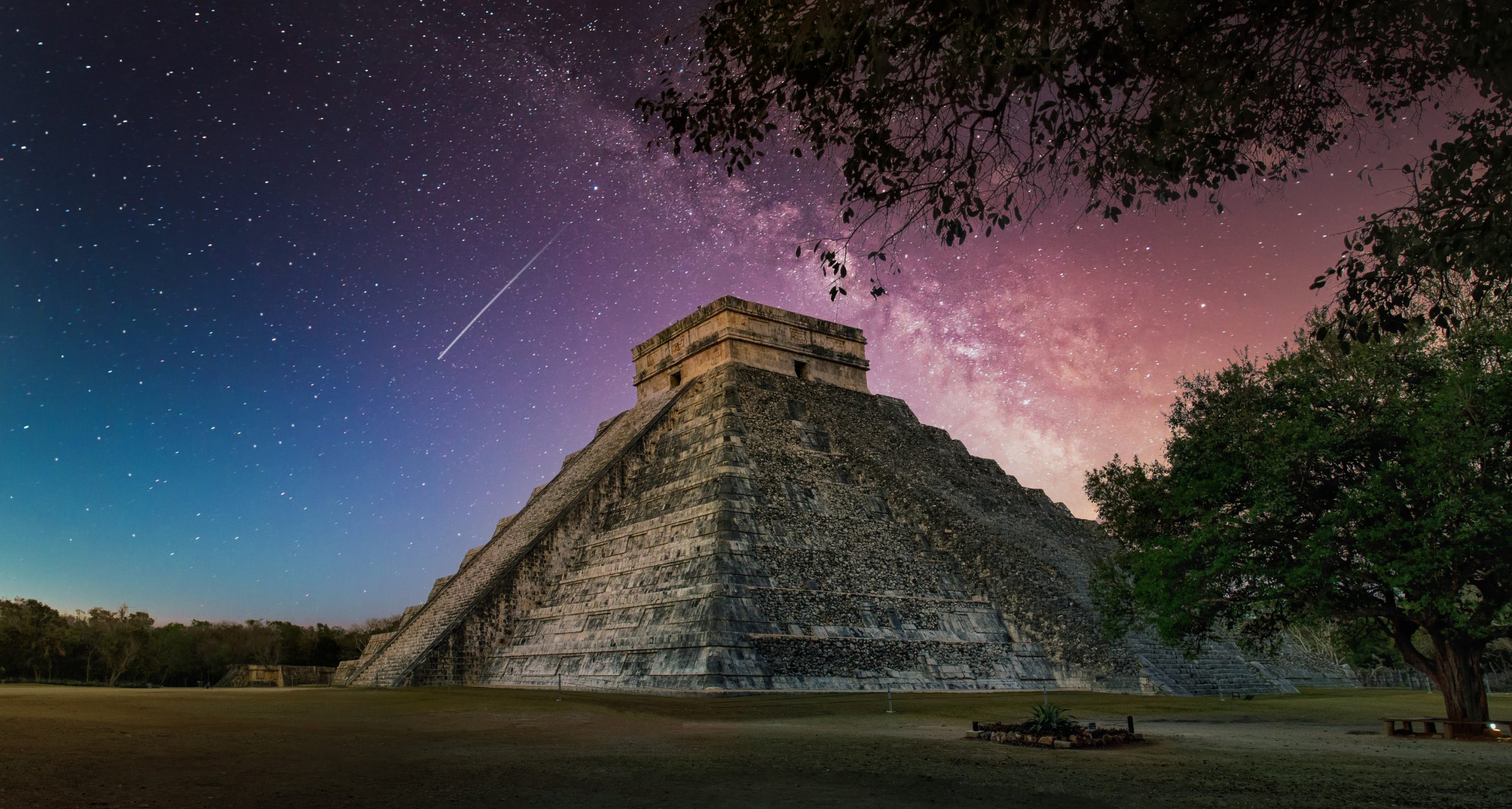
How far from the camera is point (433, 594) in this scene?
27703 mm

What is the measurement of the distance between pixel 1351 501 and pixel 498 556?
1815 centimetres

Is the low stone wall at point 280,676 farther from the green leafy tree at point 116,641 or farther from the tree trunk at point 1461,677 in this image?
the tree trunk at point 1461,677

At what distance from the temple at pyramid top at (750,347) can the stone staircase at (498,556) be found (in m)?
0.95

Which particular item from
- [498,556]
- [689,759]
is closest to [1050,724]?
[689,759]

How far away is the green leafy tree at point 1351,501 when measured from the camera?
10406 millimetres

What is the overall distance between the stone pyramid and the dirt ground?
6.03ft


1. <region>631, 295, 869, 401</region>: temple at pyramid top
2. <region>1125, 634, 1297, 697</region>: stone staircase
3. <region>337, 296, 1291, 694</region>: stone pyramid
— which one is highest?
<region>631, 295, 869, 401</region>: temple at pyramid top

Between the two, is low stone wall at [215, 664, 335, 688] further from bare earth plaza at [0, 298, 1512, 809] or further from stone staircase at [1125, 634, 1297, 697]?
stone staircase at [1125, 634, 1297, 697]

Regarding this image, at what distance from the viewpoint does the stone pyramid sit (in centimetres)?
1581

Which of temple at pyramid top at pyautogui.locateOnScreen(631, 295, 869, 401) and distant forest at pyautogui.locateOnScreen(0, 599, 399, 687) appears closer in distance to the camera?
temple at pyramid top at pyautogui.locateOnScreen(631, 295, 869, 401)

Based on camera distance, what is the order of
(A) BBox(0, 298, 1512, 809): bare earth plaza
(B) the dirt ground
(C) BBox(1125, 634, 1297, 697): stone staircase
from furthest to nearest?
(C) BBox(1125, 634, 1297, 697): stone staircase, (A) BBox(0, 298, 1512, 809): bare earth plaza, (B) the dirt ground

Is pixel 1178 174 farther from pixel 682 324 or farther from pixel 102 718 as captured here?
pixel 682 324

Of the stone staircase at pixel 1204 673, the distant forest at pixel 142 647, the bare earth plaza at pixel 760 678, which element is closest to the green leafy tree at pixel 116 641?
the distant forest at pixel 142 647

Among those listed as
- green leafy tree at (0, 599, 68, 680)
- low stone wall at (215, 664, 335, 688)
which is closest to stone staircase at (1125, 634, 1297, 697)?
low stone wall at (215, 664, 335, 688)
